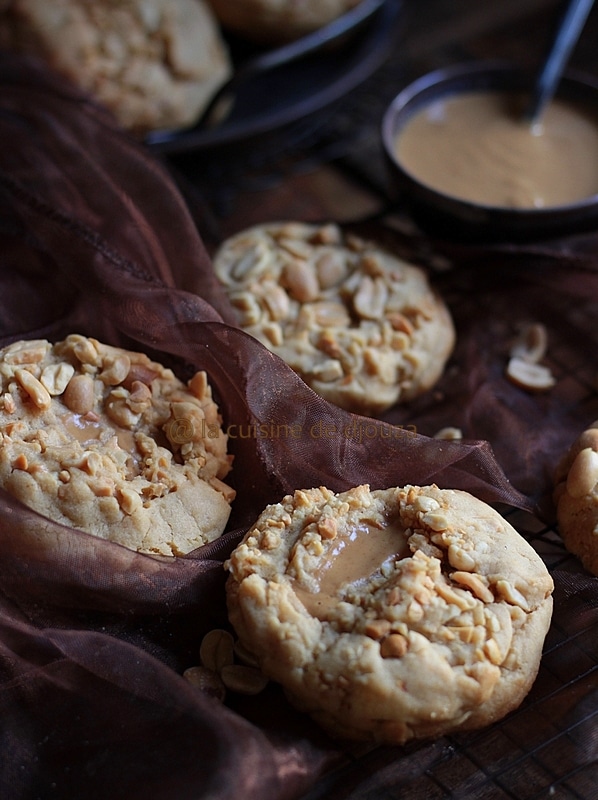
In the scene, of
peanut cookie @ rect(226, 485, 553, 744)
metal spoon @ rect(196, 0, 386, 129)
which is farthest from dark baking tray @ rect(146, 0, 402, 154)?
peanut cookie @ rect(226, 485, 553, 744)

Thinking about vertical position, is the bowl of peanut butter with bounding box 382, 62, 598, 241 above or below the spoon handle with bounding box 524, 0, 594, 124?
below

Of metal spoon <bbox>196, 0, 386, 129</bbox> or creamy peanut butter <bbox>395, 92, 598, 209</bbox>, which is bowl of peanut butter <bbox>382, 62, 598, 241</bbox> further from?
metal spoon <bbox>196, 0, 386, 129</bbox>

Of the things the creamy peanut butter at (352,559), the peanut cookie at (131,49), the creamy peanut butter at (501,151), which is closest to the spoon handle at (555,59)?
the creamy peanut butter at (501,151)

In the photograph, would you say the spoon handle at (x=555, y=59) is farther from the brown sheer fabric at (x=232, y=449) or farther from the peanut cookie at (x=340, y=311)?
the peanut cookie at (x=340, y=311)

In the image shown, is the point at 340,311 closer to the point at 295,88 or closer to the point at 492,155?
the point at 492,155

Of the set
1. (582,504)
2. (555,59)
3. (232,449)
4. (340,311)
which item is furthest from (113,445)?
(555,59)

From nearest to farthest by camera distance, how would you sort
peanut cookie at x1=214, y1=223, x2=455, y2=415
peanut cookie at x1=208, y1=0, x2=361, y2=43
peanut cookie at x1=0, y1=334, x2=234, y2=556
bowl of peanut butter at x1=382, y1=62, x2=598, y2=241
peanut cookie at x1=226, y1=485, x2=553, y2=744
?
peanut cookie at x1=226, y1=485, x2=553, y2=744, peanut cookie at x1=0, y1=334, x2=234, y2=556, peanut cookie at x1=214, y1=223, x2=455, y2=415, bowl of peanut butter at x1=382, y1=62, x2=598, y2=241, peanut cookie at x1=208, y1=0, x2=361, y2=43
